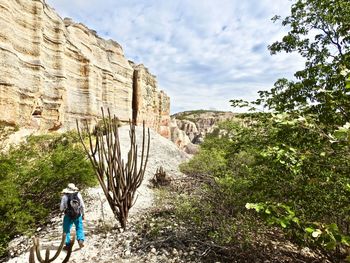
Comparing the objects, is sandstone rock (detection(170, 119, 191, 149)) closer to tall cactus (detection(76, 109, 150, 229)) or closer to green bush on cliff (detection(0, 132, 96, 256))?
green bush on cliff (detection(0, 132, 96, 256))

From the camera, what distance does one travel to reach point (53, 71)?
18906mm

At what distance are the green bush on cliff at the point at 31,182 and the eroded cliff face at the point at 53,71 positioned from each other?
283 inches

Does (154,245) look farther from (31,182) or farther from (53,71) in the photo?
(53,71)

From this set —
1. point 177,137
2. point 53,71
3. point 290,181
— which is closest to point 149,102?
point 177,137

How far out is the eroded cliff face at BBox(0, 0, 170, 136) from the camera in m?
14.1

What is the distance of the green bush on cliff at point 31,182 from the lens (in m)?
5.98

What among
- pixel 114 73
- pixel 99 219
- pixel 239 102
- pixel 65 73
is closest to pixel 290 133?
pixel 239 102

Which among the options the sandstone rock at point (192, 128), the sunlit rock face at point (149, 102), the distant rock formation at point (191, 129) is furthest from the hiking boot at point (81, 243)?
the sunlit rock face at point (149, 102)

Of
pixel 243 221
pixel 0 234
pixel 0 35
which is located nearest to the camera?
pixel 243 221

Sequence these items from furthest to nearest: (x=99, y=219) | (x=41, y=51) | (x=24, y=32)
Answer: (x=41, y=51), (x=24, y=32), (x=99, y=219)

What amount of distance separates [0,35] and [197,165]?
12602 millimetres

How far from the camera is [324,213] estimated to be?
429 centimetres

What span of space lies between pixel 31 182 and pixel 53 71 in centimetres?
1343

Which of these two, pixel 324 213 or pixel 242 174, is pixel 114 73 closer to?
pixel 242 174
